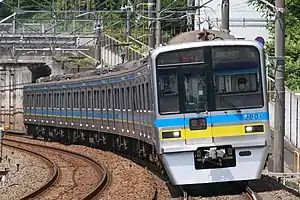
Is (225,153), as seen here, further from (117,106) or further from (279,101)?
(117,106)

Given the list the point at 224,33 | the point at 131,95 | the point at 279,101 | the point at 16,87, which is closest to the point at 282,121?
the point at 279,101

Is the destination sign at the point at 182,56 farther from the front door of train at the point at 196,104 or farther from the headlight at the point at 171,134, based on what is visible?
the headlight at the point at 171,134

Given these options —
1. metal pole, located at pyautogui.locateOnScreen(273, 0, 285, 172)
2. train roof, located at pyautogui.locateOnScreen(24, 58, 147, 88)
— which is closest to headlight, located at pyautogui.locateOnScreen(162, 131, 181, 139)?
train roof, located at pyautogui.locateOnScreen(24, 58, 147, 88)

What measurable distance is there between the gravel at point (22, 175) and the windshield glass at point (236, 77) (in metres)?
4.32

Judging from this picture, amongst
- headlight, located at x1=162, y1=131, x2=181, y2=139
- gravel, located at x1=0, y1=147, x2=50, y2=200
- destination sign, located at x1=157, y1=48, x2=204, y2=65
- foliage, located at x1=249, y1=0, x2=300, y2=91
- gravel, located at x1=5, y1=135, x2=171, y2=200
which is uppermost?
foliage, located at x1=249, y1=0, x2=300, y2=91

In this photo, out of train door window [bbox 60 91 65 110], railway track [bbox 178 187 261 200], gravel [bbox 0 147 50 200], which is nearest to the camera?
railway track [bbox 178 187 261 200]

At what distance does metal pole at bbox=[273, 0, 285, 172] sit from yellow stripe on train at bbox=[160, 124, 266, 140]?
2.76 metres

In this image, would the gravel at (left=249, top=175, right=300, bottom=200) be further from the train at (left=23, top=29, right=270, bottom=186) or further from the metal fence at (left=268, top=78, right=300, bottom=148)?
the metal fence at (left=268, top=78, right=300, bottom=148)

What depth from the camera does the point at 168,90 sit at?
1294 cm

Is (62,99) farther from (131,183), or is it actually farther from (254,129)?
(254,129)

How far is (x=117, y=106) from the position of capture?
21078 millimetres

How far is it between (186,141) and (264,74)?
1785mm

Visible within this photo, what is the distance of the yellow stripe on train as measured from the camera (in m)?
12.7

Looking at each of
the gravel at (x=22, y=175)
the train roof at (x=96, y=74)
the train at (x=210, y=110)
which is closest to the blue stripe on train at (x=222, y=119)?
the train at (x=210, y=110)
